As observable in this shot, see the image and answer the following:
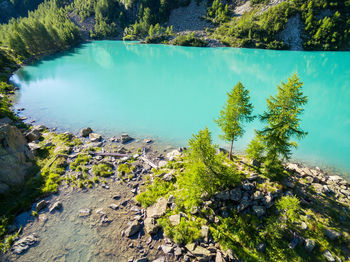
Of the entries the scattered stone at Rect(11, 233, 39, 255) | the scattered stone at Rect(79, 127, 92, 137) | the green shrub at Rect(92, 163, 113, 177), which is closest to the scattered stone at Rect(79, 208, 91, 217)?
the scattered stone at Rect(11, 233, 39, 255)

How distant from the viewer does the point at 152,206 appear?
49.4ft

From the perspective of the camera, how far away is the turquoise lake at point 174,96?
28828 millimetres

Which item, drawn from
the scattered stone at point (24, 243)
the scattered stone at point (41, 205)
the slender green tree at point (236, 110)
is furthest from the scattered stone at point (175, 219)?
the scattered stone at point (41, 205)

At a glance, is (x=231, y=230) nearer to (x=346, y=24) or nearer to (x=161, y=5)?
(x=346, y=24)

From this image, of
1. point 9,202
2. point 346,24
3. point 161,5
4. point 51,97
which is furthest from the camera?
point 161,5

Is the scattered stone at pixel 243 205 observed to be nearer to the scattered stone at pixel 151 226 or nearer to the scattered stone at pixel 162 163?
the scattered stone at pixel 151 226

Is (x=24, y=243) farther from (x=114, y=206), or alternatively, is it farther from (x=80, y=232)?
(x=114, y=206)

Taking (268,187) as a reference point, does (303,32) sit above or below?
above

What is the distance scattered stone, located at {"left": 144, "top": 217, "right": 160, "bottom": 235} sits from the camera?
12.9 m

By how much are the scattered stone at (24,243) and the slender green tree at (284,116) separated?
820 inches

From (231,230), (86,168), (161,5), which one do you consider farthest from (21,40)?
(161,5)

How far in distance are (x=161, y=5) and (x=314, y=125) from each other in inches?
6874

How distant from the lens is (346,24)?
103 m

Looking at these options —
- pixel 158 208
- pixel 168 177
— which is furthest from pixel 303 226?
pixel 168 177
